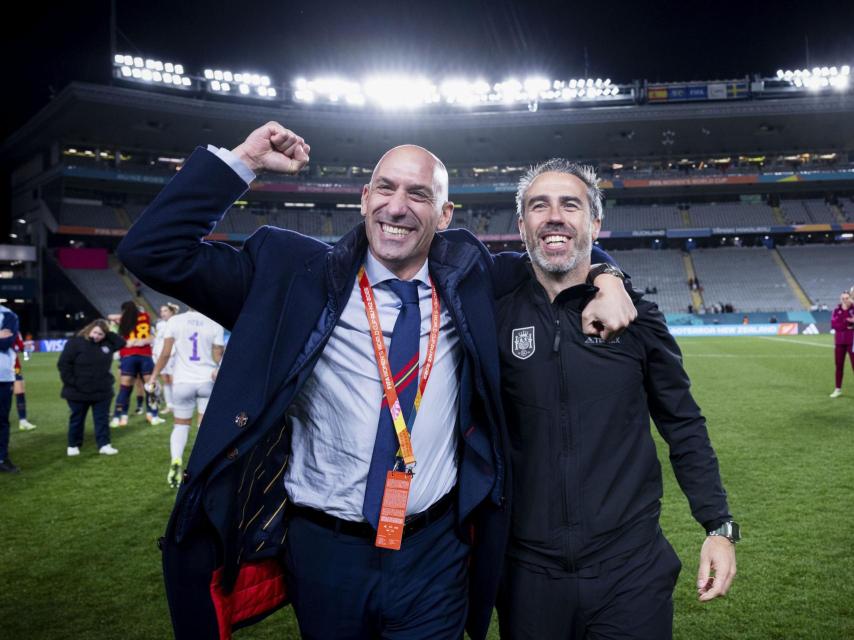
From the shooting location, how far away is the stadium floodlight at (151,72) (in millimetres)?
36656

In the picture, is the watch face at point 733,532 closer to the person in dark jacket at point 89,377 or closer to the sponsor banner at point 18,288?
the person in dark jacket at point 89,377

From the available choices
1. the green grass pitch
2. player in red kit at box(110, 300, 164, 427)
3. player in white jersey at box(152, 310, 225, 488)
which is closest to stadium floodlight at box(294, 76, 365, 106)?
player in red kit at box(110, 300, 164, 427)

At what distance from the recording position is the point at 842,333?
12.9 metres

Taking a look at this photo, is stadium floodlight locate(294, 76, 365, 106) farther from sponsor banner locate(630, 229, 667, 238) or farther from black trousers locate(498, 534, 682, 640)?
black trousers locate(498, 534, 682, 640)

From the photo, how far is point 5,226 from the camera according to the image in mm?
47781

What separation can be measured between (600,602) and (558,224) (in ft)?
4.52

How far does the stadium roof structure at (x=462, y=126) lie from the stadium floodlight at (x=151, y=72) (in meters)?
1.11

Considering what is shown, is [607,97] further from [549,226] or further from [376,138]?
[549,226]

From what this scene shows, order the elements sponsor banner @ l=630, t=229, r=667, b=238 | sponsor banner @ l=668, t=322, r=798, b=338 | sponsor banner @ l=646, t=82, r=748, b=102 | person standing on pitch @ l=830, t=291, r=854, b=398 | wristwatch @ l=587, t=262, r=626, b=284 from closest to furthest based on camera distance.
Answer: wristwatch @ l=587, t=262, r=626, b=284 < person standing on pitch @ l=830, t=291, r=854, b=398 < sponsor banner @ l=668, t=322, r=798, b=338 < sponsor banner @ l=646, t=82, r=748, b=102 < sponsor banner @ l=630, t=229, r=667, b=238

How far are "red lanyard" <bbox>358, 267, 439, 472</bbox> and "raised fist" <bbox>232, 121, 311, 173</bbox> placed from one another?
1.52 feet

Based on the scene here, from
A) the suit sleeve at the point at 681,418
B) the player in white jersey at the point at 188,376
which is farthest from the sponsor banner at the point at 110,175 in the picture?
the suit sleeve at the point at 681,418

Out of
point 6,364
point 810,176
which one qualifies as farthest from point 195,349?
point 810,176

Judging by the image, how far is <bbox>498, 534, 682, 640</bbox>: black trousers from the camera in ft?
6.90

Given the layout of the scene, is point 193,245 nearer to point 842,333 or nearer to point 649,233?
point 842,333
